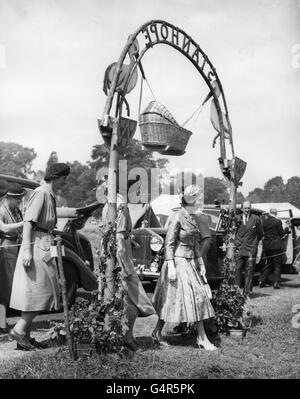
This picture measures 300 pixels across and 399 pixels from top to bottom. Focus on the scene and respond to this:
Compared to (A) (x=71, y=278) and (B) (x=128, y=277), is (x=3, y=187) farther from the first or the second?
(B) (x=128, y=277)

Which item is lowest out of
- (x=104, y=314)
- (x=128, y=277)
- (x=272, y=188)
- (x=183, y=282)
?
(x=104, y=314)

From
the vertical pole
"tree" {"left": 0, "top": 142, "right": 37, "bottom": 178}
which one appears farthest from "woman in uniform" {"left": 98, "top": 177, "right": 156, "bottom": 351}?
"tree" {"left": 0, "top": 142, "right": 37, "bottom": 178}

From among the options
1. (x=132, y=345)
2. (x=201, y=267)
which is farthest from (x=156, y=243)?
(x=132, y=345)

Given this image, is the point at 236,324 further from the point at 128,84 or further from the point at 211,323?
the point at 128,84

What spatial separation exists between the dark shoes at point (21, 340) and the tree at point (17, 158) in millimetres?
64790

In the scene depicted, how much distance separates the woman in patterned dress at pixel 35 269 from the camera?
5.45m

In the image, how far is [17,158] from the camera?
7244cm

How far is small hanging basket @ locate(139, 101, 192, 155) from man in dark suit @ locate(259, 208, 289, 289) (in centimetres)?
692

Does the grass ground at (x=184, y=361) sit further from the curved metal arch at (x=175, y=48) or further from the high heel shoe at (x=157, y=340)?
the curved metal arch at (x=175, y=48)

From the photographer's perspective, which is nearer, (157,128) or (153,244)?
(157,128)

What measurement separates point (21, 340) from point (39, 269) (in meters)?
0.75

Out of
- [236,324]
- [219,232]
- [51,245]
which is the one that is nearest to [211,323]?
[236,324]

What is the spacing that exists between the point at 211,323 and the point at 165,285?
969mm

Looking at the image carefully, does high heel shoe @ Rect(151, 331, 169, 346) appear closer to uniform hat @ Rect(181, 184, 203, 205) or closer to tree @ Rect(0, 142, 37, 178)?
uniform hat @ Rect(181, 184, 203, 205)
